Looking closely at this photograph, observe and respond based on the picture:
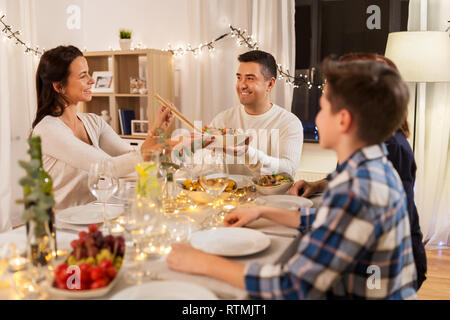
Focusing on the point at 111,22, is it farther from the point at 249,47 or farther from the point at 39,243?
the point at 39,243

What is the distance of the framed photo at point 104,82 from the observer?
14.8ft

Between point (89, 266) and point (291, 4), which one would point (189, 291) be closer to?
point (89, 266)

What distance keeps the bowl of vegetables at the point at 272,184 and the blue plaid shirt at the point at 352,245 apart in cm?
85

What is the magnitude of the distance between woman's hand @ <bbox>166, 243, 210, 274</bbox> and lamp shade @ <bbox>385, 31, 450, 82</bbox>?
2.35 meters

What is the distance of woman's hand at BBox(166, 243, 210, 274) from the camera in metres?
1.13

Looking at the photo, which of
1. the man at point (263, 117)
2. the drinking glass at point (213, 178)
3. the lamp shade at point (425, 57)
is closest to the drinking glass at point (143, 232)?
the drinking glass at point (213, 178)

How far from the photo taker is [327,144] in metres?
1.15

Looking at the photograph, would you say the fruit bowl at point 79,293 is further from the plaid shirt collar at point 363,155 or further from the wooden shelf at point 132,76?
the wooden shelf at point 132,76

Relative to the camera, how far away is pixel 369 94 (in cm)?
104

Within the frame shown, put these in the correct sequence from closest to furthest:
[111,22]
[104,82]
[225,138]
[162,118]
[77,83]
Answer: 1. [225,138]
2. [162,118]
3. [77,83]
4. [104,82]
5. [111,22]

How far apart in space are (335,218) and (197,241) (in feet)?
1.58

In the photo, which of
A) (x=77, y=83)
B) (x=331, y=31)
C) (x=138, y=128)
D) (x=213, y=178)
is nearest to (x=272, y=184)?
(x=213, y=178)

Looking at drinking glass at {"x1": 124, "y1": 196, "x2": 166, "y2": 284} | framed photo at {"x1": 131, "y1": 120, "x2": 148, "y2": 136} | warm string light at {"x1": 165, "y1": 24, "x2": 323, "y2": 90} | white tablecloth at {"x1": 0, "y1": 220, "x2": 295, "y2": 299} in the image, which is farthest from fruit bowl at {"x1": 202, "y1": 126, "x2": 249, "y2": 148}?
framed photo at {"x1": 131, "y1": 120, "x2": 148, "y2": 136}

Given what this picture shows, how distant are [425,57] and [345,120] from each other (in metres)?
2.27
